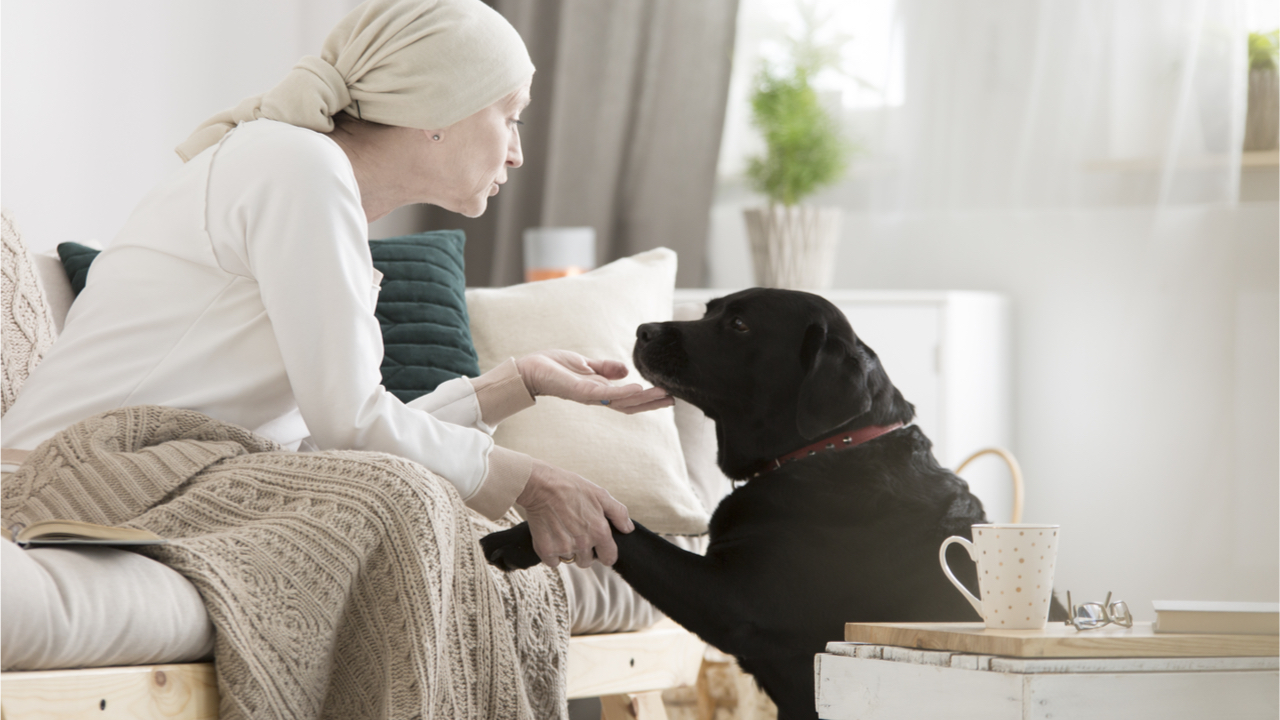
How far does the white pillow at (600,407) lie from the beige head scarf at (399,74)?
616 millimetres

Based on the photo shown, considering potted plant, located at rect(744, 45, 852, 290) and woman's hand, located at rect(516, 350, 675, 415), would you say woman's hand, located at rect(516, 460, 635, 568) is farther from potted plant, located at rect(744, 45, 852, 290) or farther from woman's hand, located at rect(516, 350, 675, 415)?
potted plant, located at rect(744, 45, 852, 290)

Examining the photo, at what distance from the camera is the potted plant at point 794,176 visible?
269 cm

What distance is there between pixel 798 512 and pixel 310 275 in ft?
1.84

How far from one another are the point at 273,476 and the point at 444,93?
0.46 m

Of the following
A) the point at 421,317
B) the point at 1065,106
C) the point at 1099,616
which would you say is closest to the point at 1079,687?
the point at 1099,616

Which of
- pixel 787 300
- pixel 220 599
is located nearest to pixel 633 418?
pixel 787 300

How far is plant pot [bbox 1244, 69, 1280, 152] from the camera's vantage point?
2.37m

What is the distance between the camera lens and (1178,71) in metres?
2.49

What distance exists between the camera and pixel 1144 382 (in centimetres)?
252

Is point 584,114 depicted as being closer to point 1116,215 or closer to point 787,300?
point 1116,215

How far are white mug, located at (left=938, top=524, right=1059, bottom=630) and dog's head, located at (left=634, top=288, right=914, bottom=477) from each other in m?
0.37

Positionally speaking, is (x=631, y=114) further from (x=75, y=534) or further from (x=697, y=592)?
(x=75, y=534)

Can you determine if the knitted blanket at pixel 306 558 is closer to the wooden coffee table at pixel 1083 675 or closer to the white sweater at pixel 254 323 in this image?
the white sweater at pixel 254 323

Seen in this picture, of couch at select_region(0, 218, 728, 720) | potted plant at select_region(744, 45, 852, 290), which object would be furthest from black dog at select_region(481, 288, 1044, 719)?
potted plant at select_region(744, 45, 852, 290)
